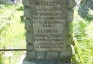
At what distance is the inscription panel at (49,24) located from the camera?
5.57 metres

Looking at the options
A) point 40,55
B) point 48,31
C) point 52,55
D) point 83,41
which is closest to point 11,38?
point 40,55

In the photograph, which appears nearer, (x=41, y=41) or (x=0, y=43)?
(x=41, y=41)

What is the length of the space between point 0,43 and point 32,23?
1.75 meters

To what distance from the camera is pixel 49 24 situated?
5719 mm

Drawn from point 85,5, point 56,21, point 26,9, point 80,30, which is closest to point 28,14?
point 26,9

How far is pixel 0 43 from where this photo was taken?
7098 millimetres

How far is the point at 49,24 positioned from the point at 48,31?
0.16 metres

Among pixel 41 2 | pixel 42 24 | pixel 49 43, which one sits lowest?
pixel 49 43

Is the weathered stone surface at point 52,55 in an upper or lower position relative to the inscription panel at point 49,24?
lower

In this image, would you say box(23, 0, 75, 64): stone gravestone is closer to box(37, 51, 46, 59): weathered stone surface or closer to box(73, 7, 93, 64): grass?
box(37, 51, 46, 59): weathered stone surface

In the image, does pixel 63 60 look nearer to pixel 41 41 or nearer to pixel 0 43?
pixel 41 41

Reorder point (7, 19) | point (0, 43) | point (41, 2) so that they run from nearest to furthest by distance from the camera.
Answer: point (41, 2) → point (0, 43) → point (7, 19)

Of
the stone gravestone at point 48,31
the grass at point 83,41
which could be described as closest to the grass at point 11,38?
the stone gravestone at point 48,31

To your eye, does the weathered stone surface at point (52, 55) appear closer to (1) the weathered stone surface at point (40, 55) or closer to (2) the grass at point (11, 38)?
(1) the weathered stone surface at point (40, 55)
